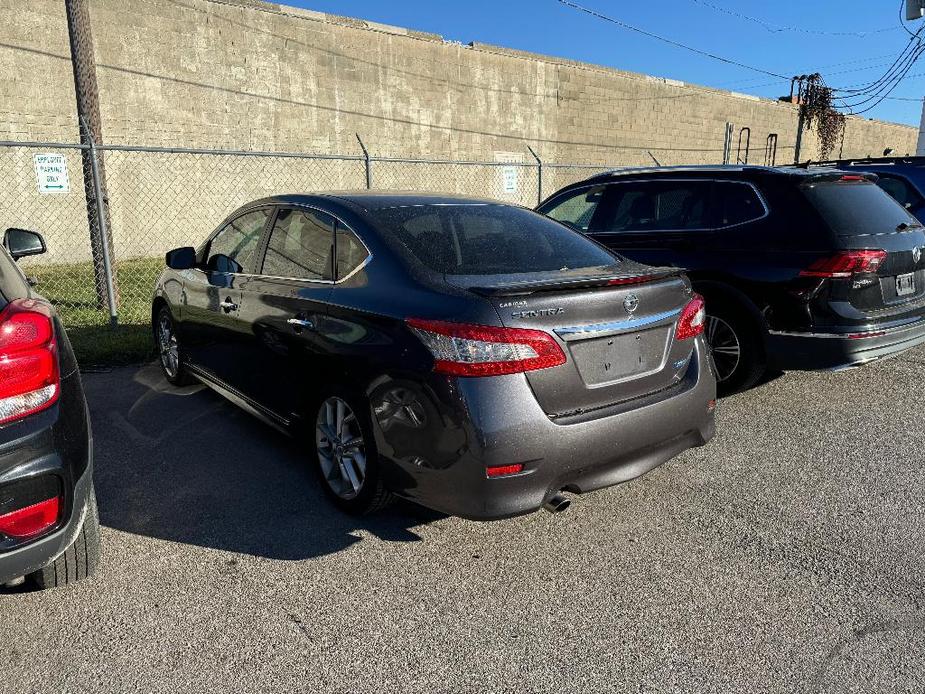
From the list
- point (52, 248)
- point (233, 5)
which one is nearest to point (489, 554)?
point (52, 248)

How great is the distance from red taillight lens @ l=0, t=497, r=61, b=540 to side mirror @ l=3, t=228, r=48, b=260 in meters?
2.00

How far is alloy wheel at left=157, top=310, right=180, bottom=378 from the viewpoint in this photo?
5.30 metres

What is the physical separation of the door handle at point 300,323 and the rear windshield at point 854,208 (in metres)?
3.42

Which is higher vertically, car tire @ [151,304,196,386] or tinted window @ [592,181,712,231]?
tinted window @ [592,181,712,231]

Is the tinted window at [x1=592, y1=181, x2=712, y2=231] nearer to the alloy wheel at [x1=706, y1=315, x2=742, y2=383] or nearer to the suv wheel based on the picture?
the alloy wheel at [x1=706, y1=315, x2=742, y2=383]

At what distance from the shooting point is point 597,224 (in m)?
5.92

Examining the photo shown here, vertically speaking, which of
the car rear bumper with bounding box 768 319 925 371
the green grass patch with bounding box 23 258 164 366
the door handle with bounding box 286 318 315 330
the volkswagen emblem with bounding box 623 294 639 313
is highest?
the volkswagen emblem with bounding box 623 294 639 313

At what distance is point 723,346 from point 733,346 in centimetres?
8

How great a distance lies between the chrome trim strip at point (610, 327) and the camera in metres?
2.72

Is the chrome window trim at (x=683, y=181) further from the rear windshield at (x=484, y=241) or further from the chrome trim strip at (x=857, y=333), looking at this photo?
→ the chrome trim strip at (x=857, y=333)

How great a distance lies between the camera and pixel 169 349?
5.43 meters

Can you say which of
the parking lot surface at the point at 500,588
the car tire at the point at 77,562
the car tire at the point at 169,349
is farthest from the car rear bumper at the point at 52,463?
the car tire at the point at 169,349

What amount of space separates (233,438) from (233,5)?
12.4 metres

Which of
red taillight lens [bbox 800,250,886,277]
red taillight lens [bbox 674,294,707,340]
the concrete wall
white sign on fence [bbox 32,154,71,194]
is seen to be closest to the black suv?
red taillight lens [bbox 800,250,886,277]
